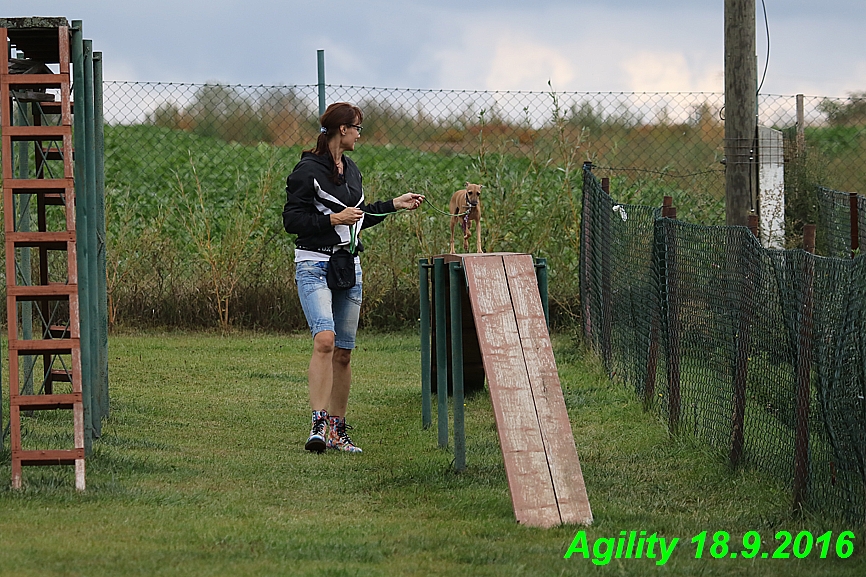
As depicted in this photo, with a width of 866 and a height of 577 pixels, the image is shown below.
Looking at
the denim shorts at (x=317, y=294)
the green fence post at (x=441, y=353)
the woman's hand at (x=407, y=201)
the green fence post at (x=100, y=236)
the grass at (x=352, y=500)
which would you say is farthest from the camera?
the green fence post at (x=100, y=236)

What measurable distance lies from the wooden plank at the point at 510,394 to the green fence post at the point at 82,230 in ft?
6.62

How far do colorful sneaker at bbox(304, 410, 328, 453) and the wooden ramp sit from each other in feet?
4.69

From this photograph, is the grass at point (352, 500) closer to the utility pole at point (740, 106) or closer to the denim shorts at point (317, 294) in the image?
the denim shorts at point (317, 294)

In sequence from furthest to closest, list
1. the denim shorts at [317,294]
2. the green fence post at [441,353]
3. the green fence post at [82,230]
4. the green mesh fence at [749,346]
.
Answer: the denim shorts at [317,294], the green fence post at [441,353], the green fence post at [82,230], the green mesh fence at [749,346]

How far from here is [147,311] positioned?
40.4 ft

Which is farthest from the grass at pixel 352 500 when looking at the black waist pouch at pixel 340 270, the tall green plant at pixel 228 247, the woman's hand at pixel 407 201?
the tall green plant at pixel 228 247

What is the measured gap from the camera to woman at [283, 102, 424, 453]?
6477 mm

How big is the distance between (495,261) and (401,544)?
1.80 m

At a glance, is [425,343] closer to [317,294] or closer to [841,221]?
[317,294]

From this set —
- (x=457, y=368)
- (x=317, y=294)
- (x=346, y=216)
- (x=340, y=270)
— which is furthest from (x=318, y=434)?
(x=346, y=216)

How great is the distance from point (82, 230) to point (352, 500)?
2.23 metres

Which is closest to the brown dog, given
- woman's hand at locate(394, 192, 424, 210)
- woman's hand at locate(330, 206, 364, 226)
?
woman's hand at locate(394, 192, 424, 210)

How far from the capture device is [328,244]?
6508mm

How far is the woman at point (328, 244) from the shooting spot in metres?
6.48
